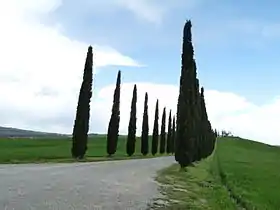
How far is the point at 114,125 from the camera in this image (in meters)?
70.5

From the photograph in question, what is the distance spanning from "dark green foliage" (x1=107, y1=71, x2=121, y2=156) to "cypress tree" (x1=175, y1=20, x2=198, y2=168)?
24423 millimetres

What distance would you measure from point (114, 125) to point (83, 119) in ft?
54.8

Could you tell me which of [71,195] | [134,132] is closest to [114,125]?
[134,132]

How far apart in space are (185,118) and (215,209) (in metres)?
24.8

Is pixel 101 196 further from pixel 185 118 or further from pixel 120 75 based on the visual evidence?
pixel 120 75

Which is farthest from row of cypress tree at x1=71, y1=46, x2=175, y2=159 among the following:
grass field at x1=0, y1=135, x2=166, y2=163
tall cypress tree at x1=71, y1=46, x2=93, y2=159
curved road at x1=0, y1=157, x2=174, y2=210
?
curved road at x1=0, y1=157, x2=174, y2=210

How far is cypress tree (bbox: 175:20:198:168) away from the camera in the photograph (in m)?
41.3

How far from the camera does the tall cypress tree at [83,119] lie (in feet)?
175

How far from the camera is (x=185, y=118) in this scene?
42.1 metres

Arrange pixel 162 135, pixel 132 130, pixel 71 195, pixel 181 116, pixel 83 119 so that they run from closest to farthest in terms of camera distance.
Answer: pixel 71 195 → pixel 181 116 → pixel 83 119 → pixel 132 130 → pixel 162 135

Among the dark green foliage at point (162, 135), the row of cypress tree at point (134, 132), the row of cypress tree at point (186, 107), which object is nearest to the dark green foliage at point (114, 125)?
the row of cypress tree at point (134, 132)

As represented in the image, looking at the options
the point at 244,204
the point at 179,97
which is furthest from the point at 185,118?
the point at 244,204

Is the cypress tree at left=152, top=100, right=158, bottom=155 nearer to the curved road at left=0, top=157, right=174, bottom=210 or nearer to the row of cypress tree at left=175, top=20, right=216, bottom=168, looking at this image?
the row of cypress tree at left=175, top=20, right=216, bottom=168

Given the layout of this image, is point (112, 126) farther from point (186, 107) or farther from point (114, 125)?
point (186, 107)
